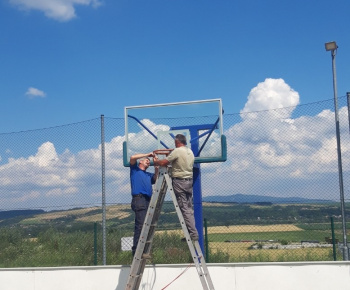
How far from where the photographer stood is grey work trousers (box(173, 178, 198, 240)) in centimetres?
829

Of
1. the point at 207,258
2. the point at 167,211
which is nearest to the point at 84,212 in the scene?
the point at 167,211

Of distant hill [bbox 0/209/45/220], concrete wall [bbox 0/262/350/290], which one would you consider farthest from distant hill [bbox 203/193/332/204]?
distant hill [bbox 0/209/45/220]

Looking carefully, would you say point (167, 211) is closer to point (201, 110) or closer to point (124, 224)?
point (124, 224)

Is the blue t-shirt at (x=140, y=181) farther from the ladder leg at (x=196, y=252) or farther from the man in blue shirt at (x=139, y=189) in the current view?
the ladder leg at (x=196, y=252)

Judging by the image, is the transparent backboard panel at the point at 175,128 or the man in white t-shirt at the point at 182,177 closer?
the man in white t-shirt at the point at 182,177

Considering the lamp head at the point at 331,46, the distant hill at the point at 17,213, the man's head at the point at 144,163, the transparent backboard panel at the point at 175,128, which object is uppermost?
the lamp head at the point at 331,46

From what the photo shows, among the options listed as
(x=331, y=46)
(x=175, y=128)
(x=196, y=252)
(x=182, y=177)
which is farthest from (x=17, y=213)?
(x=331, y=46)

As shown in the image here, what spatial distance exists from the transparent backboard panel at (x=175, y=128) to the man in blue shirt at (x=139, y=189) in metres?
1.35

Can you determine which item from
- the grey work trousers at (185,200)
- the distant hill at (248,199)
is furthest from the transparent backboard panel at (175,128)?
the grey work trousers at (185,200)

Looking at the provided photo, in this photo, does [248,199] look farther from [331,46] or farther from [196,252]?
[331,46]

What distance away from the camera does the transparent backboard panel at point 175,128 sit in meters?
10.6

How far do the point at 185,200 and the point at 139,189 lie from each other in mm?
1161

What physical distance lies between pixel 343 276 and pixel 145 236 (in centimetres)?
355

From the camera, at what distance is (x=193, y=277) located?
9648mm
